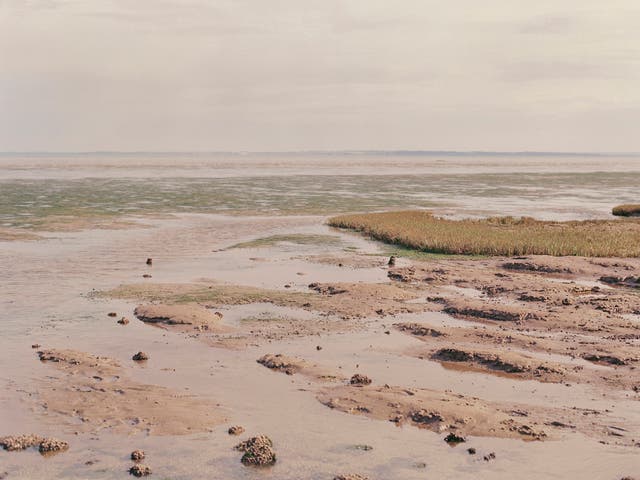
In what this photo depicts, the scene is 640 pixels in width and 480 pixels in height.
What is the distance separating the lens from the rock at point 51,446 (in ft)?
36.9

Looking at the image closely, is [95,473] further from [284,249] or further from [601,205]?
[601,205]

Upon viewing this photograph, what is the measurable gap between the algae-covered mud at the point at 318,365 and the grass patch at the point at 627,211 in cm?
2805

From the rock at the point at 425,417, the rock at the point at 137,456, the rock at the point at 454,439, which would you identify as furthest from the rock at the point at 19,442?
the rock at the point at 454,439

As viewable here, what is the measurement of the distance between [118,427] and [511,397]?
7387 millimetres

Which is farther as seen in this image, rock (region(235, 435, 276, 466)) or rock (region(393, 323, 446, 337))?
rock (region(393, 323, 446, 337))

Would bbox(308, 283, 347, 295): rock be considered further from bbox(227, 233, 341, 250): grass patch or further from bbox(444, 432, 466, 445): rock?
bbox(444, 432, 466, 445): rock

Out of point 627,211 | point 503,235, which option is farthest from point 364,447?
point 627,211

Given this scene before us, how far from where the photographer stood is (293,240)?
126ft

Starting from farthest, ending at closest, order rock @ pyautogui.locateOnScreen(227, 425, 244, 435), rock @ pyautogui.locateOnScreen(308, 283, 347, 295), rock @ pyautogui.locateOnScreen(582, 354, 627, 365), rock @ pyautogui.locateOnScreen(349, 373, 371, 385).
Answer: rock @ pyautogui.locateOnScreen(308, 283, 347, 295)
rock @ pyautogui.locateOnScreen(582, 354, 627, 365)
rock @ pyautogui.locateOnScreen(349, 373, 371, 385)
rock @ pyautogui.locateOnScreen(227, 425, 244, 435)

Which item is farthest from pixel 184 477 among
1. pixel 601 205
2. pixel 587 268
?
pixel 601 205

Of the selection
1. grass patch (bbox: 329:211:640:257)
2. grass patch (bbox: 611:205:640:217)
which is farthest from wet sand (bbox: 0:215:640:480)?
grass patch (bbox: 611:205:640:217)

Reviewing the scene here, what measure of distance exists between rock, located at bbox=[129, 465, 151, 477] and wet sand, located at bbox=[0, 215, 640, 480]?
0.17m

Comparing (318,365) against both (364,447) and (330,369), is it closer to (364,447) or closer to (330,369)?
(330,369)

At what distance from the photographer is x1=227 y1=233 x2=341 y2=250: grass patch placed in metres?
36.8
